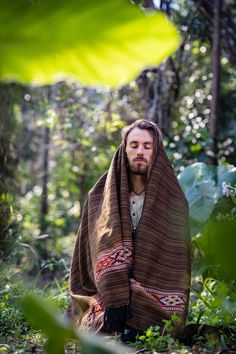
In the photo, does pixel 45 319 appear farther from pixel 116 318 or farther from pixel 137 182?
pixel 137 182

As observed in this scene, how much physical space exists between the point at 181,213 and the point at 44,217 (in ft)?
14.9

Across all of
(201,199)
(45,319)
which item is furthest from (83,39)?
(201,199)

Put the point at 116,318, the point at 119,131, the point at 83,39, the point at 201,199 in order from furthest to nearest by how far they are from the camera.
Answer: the point at 119,131, the point at 201,199, the point at 116,318, the point at 83,39

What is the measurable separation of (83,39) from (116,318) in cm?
272

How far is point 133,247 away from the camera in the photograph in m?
3.12

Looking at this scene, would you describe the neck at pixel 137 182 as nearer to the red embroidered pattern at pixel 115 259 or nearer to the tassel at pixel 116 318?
the red embroidered pattern at pixel 115 259

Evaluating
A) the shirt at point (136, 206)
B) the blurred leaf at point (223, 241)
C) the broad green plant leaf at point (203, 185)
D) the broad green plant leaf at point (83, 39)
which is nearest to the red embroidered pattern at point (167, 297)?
the shirt at point (136, 206)

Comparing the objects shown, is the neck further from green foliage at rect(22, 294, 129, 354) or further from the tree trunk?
green foliage at rect(22, 294, 129, 354)

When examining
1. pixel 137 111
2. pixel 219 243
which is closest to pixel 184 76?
pixel 137 111

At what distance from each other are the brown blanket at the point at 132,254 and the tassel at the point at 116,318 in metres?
0.02

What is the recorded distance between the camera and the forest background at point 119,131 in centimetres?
471

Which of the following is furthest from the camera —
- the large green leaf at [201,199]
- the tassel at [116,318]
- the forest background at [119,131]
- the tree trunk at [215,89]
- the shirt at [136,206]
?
the tree trunk at [215,89]

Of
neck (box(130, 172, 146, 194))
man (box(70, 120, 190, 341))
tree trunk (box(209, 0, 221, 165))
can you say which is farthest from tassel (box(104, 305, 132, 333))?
tree trunk (box(209, 0, 221, 165))

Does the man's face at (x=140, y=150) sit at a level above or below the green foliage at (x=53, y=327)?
below
